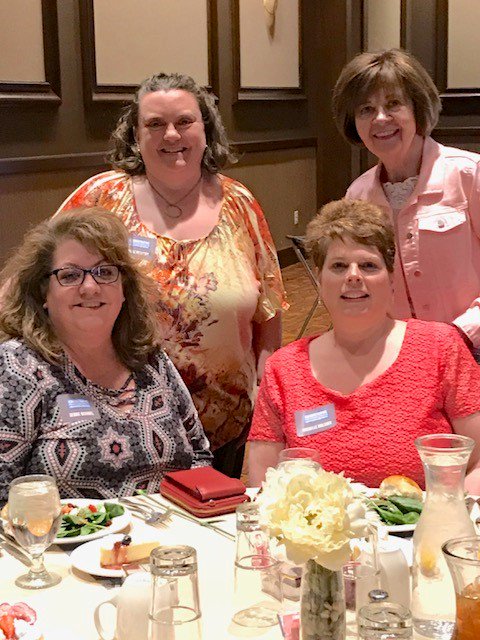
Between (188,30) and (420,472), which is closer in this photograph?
(420,472)

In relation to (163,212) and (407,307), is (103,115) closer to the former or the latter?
(163,212)

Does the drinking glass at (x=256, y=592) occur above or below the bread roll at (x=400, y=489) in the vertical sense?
above

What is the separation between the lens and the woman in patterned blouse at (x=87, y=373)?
7.70ft

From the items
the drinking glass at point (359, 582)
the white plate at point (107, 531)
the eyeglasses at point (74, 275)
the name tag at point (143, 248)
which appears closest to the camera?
the drinking glass at point (359, 582)

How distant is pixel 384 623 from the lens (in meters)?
1.17

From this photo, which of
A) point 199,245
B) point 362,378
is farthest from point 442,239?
point 199,245

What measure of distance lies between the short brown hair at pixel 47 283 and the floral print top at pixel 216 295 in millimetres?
386

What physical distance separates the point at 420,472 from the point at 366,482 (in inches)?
5.2

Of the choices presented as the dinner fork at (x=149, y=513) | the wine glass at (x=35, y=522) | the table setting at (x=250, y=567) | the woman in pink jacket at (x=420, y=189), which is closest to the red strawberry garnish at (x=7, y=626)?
the table setting at (x=250, y=567)

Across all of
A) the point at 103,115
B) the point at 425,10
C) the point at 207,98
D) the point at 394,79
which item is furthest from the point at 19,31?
the point at 425,10

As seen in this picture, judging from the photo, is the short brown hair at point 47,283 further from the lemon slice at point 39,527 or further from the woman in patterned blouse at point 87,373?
the lemon slice at point 39,527

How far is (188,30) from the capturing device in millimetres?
7793

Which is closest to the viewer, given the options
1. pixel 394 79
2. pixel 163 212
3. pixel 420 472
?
pixel 420 472

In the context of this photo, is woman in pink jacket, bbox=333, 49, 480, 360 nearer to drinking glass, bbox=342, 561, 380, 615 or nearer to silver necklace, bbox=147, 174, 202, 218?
silver necklace, bbox=147, 174, 202, 218
